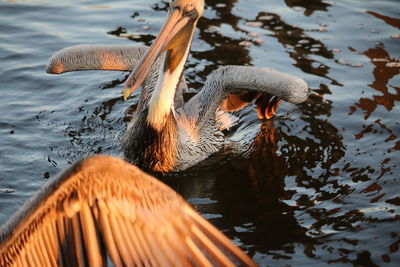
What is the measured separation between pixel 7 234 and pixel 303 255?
2074mm

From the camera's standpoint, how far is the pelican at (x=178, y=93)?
5.87 metres

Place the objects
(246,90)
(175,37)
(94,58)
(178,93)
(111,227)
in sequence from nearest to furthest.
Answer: (111,227) < (175,37) < (246,90) < (178,93) < (94,58)

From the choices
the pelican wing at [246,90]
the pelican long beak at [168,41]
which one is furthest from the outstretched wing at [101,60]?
the pelican long beak at [168,41]

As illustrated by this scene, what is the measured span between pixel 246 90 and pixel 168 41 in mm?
1082

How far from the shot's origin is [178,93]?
6.70m

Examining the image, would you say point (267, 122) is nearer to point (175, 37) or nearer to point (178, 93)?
Result: point (178, 93)

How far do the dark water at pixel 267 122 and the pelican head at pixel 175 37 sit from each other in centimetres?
92

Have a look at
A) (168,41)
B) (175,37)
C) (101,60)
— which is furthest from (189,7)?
(101,60)

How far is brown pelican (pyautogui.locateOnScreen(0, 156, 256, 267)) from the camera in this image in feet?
11.1

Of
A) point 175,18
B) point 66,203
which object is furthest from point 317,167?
point 66,203

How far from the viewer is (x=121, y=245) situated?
3484 millimetres

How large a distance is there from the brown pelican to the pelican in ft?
6.07

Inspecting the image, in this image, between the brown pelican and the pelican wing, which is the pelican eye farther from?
the brown pelican

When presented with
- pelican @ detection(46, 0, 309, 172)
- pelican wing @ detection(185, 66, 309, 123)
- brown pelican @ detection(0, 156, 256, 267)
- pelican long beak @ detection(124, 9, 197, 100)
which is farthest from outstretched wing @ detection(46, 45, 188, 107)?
brown pelican @ detection(0, 156, 256, 267)
